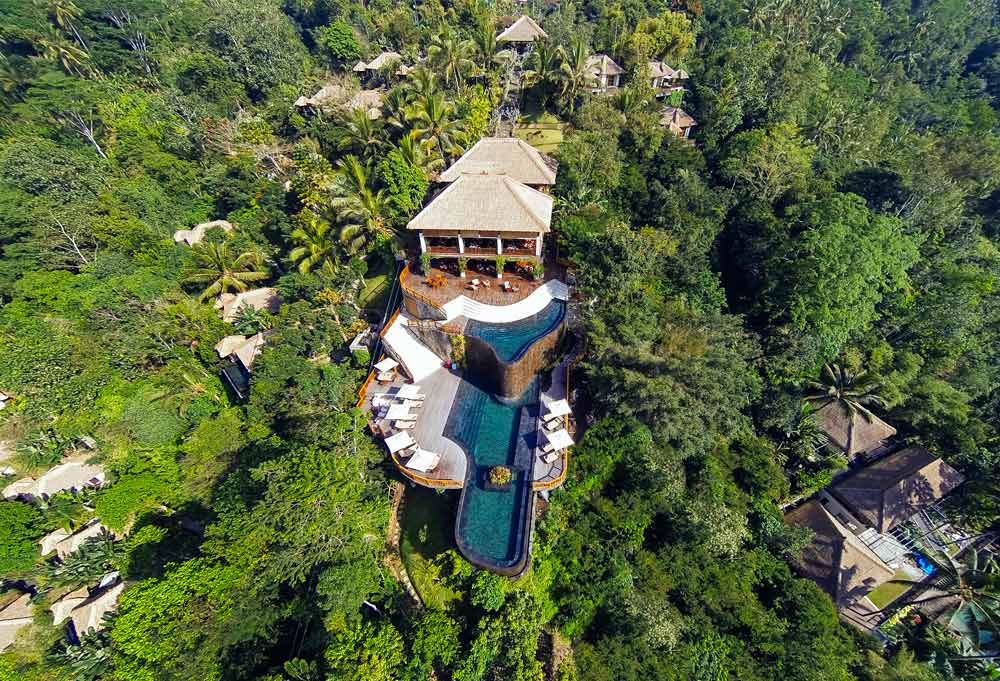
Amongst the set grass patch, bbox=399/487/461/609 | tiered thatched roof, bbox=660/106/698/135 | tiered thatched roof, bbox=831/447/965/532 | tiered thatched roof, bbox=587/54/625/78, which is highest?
tiered thatched roof, bbox=587/54/625/78

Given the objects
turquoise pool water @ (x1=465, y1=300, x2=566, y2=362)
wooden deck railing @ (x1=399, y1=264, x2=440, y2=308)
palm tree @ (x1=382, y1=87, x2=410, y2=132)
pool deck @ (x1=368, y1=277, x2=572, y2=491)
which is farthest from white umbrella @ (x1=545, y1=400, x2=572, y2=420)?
palm tree @ (x1=382, y1=87, x2=410, y2=132)

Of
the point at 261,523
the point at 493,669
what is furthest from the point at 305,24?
the point at 493,669

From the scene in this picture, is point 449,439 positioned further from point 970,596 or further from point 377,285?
point 970,596

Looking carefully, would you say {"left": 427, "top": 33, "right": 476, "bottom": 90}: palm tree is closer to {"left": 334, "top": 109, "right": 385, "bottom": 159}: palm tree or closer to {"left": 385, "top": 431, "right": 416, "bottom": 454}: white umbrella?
{"left": 334, "top": 109, "right": 385, "bottom": 159}: palm tree

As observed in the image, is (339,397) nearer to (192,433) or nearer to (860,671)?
(192,433)

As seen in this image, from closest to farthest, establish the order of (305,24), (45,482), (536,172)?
(45,482), (536,172), (305,24)
